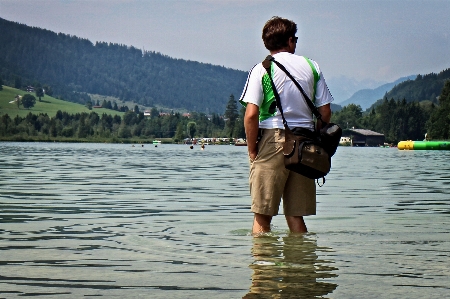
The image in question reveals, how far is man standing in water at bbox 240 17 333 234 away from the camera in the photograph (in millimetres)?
8883

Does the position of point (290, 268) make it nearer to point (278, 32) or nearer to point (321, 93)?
point (321, 93)

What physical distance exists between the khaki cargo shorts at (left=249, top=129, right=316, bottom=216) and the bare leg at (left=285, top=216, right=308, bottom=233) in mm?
232

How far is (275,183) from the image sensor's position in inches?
356

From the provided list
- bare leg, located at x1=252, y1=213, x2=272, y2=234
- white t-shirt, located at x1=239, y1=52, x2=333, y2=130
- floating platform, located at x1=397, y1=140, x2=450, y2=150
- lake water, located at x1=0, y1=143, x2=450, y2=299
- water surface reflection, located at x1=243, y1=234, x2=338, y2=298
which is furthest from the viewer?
floating platform, located at x1=397, y1=140, x2=450, y2=150

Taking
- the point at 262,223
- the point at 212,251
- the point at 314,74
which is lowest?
the point at 212,251

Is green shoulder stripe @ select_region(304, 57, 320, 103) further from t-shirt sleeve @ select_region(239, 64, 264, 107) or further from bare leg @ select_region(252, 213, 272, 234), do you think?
bare leg @ select_region(252, 213, 272, 234)

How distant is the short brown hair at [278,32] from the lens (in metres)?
9.09

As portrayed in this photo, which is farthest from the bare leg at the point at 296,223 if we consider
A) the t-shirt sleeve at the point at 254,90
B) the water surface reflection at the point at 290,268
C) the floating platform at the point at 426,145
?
the floating platform at the point at 426,145

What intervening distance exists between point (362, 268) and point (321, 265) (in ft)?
1.36

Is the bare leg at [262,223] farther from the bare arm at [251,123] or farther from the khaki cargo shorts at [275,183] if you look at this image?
the bare arm at [251,123]

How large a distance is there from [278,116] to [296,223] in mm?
1379

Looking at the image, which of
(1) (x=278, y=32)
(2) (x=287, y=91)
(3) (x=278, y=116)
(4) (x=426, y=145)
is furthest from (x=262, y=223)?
(4) (x=426, y=145)

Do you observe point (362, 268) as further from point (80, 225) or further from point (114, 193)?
point (114, 193)

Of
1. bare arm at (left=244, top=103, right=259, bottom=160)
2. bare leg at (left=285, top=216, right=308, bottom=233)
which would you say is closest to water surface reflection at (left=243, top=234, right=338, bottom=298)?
bare leg at (left=285, top=216, right=308, bottom=233)
